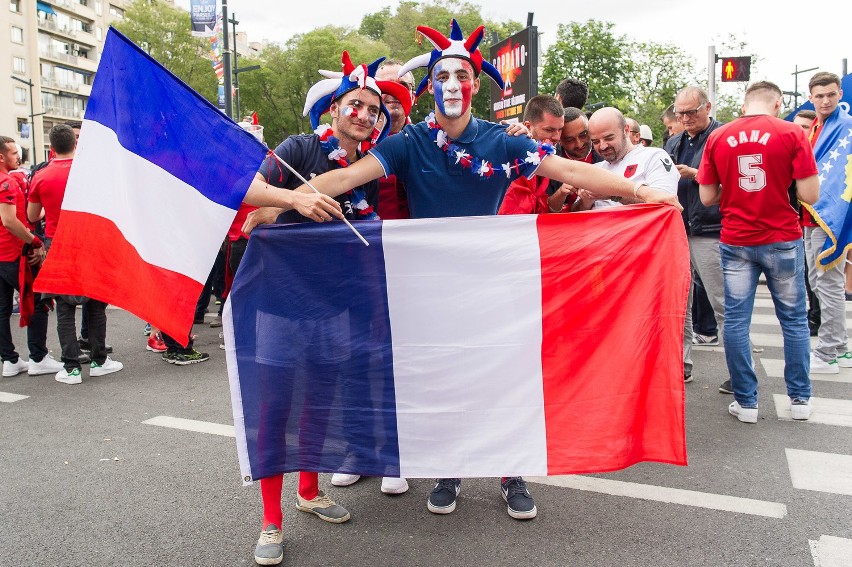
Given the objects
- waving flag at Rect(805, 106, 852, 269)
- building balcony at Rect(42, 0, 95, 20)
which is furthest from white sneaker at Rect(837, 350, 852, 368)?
building balcony at Rect(42, 0, 95, 20)

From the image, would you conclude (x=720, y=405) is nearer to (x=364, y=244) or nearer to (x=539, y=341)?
(x=539, y=341)

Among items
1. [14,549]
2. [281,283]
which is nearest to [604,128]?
[281,283]

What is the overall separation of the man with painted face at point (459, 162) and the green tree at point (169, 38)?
1630 inches

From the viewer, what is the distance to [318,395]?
3084mm

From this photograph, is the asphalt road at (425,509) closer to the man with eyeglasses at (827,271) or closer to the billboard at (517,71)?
the man with eyeglasses at (827,271)

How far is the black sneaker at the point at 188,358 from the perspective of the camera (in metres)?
6.68

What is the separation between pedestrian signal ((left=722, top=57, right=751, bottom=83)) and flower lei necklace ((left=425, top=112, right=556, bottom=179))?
14034 mm

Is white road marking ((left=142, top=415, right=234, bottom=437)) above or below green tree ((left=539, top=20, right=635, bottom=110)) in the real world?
below

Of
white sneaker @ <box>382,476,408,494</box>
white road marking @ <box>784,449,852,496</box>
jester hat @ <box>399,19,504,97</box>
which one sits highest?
jester hat @ <box>399,19,504,97</box>

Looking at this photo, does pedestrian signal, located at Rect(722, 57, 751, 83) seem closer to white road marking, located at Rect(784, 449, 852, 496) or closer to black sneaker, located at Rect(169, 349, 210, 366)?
white road marking, located at Rect(784, 449, 852, 496)

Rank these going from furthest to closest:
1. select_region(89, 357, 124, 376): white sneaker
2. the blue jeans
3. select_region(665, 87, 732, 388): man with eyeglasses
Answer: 1. select_region(89, 357, 124, 376): white sneaker
2. select_region(665, 87, 732, 388): man with eyeglasses
3. the blue jeans

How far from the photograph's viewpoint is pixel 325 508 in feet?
11.0

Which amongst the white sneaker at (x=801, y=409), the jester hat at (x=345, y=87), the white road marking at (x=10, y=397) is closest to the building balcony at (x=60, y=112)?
the white road marking at (x=10, y=397)

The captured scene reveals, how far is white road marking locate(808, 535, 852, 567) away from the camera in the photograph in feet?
9.35
